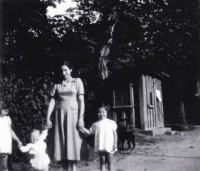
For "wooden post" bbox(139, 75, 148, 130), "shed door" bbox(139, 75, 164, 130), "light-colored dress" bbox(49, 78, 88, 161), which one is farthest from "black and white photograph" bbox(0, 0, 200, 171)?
"shed door" bbox(139, 75, 164, 130)

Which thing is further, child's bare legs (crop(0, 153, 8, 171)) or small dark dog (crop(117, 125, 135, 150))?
small dark dog (crop(117, 125, 135, 150))

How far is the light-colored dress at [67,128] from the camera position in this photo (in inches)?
191

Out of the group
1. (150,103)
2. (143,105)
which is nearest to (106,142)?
(143,105)

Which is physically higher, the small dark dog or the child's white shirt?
the child's white shirt

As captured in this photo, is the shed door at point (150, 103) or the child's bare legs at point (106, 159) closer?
the child's bare legs at point (106, 159)

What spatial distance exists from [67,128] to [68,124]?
64mm

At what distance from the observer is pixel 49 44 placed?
14.0 metres

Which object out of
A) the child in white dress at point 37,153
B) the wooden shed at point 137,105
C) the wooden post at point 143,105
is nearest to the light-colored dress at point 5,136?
the child in white dress at point 37,153

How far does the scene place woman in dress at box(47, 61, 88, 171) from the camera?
486 cm

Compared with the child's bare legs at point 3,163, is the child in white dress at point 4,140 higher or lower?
higher

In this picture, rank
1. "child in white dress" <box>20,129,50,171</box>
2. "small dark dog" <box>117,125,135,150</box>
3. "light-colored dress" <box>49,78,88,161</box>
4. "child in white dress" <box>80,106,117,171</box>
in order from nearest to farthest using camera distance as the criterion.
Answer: "light-colored dress" <box>49,78,88,161</box> → "child in white dress" <box>20,129,50,171</box> → "child in white dress" <box>80,106,117,171</box> → "small dark dog" <box>117,125,135,150</box>

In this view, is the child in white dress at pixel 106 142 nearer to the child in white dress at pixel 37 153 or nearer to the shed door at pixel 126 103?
the child in white dress at pixel 37 153

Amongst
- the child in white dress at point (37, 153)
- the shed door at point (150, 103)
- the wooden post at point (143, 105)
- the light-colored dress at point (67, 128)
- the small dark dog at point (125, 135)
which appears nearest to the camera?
the light-colored dress at point (67, 128)

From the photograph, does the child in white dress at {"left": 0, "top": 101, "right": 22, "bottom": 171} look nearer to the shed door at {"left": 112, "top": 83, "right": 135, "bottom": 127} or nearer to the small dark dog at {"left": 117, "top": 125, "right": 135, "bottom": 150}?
the small dark dog at {"left": 117, "top": 125, "right": 135, "bottom": 150}
